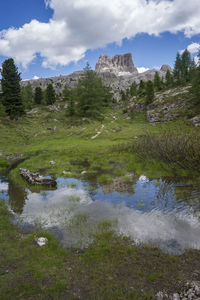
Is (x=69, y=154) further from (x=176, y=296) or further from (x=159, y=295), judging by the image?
(x=176, y=296)

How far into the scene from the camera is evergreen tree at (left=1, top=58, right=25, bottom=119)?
5291cm

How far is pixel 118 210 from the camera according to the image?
39.2 feet

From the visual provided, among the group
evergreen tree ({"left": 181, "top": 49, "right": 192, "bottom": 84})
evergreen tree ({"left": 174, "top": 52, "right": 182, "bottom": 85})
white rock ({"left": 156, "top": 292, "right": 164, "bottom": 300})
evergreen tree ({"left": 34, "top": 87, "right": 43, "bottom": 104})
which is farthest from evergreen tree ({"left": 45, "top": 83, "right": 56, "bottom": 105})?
white rock ({"left": 156, "top": 292, "right": 164, "bottom": 300})

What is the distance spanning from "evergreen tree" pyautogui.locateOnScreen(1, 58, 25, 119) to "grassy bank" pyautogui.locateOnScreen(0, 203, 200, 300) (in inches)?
2030

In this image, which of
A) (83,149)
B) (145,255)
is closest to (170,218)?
(145,255)

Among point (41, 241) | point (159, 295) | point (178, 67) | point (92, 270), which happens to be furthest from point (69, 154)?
point (178, 67)

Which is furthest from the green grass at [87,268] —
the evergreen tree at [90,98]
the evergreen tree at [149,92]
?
the evergreen tree at [149,92]

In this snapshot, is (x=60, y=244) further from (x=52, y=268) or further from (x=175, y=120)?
(x=175, y=120)

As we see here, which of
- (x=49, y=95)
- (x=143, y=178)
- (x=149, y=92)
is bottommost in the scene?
(x=143, y=178)

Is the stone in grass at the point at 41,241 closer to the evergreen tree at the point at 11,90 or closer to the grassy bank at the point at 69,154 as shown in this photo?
the grassy bank at the point at 69,154

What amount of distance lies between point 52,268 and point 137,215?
5.88m

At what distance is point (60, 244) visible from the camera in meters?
8.80

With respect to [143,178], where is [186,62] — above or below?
above

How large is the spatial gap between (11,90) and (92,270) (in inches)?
2290
